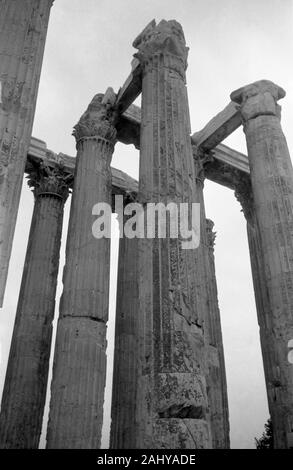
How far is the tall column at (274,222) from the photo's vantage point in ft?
40.2

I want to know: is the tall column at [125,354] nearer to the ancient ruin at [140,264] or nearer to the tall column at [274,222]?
the ancient ruin at [140,264]

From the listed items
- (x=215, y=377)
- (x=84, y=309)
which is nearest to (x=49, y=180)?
(x=84, y=309)

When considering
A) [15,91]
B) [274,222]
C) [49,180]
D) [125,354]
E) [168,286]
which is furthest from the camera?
[49,180]

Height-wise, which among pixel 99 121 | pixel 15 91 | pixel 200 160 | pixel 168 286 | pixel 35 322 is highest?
pixel 200 160

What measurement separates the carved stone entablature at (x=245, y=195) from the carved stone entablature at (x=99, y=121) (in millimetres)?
7208

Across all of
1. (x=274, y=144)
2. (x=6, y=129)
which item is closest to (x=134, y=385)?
(x=274, y=144)

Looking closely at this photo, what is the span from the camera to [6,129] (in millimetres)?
7316

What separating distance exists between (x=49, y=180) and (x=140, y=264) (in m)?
10.6

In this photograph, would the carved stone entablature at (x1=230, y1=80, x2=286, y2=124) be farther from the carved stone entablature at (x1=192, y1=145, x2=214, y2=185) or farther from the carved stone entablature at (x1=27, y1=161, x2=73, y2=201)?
the carved stone entablature at (x1=27, y1=161, x2=73, y2=201)

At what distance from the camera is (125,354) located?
1619 cm

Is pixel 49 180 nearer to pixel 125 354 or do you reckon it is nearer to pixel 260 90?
pixel 125 354

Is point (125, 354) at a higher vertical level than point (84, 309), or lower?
higher

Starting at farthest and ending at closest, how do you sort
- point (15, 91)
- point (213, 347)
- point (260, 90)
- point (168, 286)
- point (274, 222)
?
point (260, 90)
point (213, 347)
point (274, 222)
point (168, 286)
point (15, 91)
